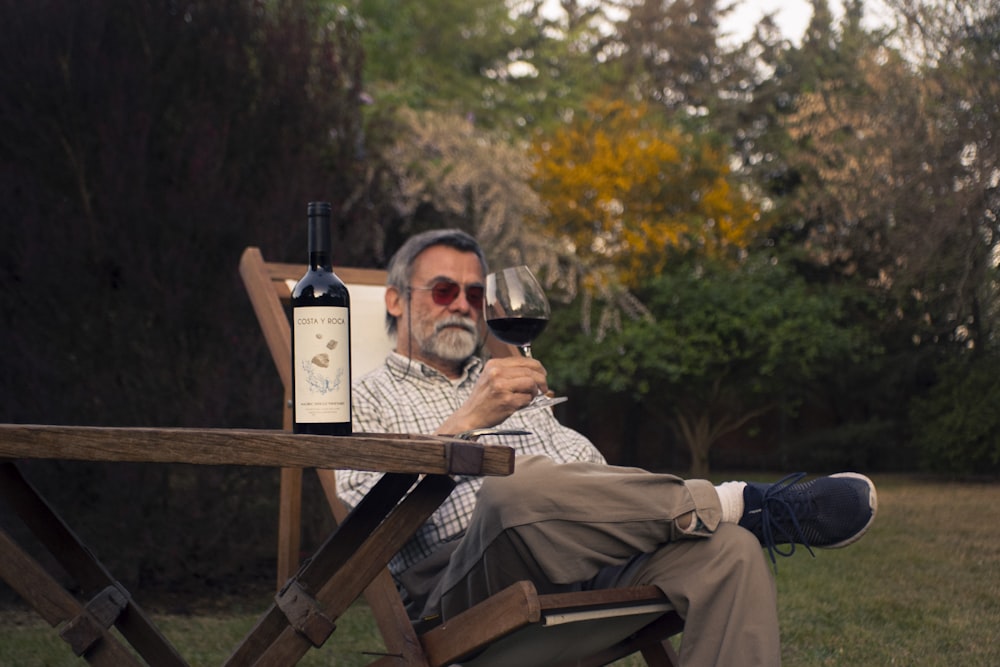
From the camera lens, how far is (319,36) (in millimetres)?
5656

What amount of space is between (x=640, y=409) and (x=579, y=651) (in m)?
11.9

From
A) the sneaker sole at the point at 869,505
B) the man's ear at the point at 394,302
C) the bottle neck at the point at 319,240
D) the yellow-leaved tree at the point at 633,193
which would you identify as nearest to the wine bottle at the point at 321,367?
the bottle neck at the point at 319,240

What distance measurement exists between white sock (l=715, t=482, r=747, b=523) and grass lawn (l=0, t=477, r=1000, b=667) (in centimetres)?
122

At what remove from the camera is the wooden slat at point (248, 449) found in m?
1.48

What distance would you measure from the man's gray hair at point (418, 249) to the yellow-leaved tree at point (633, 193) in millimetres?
7261

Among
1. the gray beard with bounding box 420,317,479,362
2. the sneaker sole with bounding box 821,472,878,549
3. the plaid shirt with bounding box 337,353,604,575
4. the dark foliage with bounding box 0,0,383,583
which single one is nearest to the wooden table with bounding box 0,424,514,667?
the plaid shirt with bounding box 337,353,604,575

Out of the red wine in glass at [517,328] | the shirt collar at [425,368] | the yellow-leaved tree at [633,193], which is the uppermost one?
the yellow-leaved tree at [633,193]

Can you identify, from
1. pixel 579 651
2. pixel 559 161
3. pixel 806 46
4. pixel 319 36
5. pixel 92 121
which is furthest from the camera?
pixel 806 46

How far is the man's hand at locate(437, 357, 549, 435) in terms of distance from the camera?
202 centimetres

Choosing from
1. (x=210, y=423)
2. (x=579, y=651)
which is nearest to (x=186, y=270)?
(x=210, y=423)

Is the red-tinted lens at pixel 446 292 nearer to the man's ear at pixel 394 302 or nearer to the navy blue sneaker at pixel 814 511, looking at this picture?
the man's ear at pixel 394 302

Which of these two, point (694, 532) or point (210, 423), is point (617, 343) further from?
point (694, 532)

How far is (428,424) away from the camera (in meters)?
2.76

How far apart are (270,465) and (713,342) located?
10.3m
